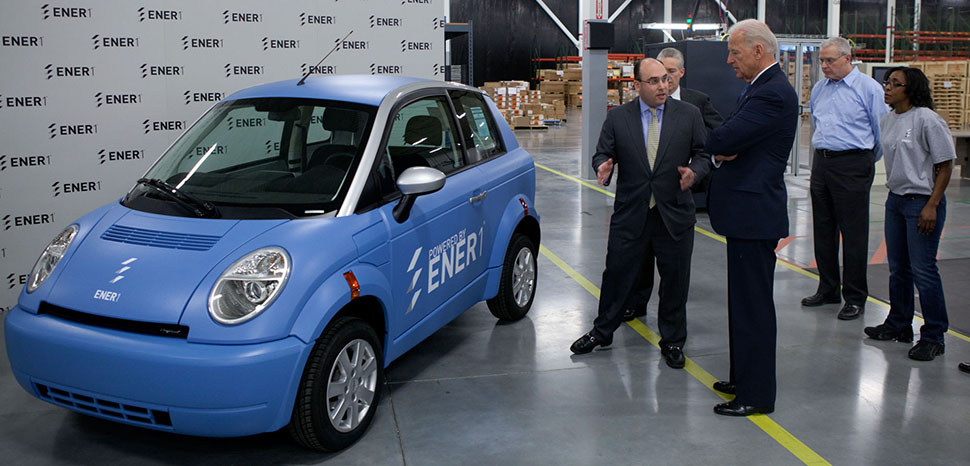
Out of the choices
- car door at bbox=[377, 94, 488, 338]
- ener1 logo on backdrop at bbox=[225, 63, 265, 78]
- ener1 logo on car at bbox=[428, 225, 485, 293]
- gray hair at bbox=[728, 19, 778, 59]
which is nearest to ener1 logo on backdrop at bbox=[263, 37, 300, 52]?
ener1 logo on backdrop at bbox=[225, 63, 265, 78]

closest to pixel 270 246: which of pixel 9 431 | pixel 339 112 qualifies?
pixel 339 112

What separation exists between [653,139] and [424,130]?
1305 millimetres

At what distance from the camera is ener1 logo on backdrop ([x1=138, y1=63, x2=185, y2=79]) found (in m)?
6.56

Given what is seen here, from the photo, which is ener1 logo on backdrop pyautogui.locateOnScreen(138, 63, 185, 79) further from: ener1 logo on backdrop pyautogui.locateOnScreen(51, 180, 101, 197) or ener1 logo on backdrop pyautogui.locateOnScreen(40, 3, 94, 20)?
ener1 logo on backdrop pyautogui.locateOnScreen(51, 180, 101, 197)

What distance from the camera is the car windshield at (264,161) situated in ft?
12.4

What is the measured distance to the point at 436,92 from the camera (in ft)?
15.8

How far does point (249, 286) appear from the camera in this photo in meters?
3.29

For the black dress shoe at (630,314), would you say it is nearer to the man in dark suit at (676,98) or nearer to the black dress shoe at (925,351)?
the man in dark suit at (676,98)

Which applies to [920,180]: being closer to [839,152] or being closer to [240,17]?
[839,152]

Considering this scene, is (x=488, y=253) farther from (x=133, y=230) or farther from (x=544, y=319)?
(x=133, y=230)

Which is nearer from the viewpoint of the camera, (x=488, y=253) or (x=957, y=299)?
(x=488, y=253)

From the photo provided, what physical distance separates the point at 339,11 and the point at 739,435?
542cm

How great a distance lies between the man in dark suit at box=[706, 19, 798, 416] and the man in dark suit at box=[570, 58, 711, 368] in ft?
1.75

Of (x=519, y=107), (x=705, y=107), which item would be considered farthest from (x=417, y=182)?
(x=519, y=107)
